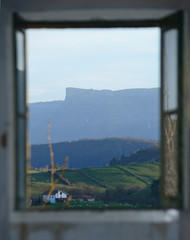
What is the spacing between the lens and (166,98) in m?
2.62

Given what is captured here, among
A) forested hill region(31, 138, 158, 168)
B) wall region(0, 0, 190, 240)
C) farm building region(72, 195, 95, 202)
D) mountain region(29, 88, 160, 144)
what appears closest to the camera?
wall region(0, 0, 190, 240)

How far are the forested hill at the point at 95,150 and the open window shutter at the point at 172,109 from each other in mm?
39683

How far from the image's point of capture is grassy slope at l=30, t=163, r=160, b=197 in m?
40.4

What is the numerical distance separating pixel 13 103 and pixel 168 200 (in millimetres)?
1196

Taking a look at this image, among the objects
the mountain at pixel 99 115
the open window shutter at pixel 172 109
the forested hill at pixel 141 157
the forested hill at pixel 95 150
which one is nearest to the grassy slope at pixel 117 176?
the forested hill at pixel 141 157

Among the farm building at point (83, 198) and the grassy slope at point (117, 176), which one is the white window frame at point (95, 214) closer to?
the farm building at point (83, 198)

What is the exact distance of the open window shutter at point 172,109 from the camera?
2355 mm

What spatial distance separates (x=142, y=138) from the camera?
45094 mm

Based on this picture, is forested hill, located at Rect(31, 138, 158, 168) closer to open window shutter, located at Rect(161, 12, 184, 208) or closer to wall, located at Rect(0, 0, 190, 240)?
open window shutter, located at Rect(161, 12, 184, 208)

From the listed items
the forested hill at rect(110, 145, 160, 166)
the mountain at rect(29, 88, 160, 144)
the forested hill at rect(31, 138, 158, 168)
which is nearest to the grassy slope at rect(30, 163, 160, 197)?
the forested hill at rect(110, 145, 160, 166)

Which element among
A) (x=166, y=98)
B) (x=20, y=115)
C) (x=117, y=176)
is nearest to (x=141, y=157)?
(x=117, y=176)

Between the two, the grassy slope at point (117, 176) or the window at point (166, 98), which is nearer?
the window at point (166, 98)

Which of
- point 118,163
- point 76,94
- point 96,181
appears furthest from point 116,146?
point 76,94

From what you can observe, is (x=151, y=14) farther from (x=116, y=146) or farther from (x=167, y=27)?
(x=116, y=146)
